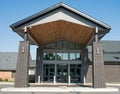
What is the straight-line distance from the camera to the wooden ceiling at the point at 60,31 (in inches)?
838

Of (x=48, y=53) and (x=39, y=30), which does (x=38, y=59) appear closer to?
(x=48, y=53)

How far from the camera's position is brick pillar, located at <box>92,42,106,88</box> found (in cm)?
1942

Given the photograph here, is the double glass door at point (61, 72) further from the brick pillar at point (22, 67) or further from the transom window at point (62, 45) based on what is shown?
the brick pillar at point (22, 67)

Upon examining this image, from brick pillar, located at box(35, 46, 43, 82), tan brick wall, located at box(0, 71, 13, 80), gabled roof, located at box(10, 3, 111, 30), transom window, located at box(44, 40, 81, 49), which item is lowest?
tan brick wall, located at box(0, 71, 13, 80)

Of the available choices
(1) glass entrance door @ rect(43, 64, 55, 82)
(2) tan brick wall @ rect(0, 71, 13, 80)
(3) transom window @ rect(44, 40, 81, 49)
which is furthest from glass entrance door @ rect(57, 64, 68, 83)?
(2) tan brick wall @ rect(0, 71, 13, 80)

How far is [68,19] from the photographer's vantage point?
20.4m

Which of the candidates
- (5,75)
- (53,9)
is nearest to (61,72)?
(53,9)

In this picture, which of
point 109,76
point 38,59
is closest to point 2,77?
point 38,59

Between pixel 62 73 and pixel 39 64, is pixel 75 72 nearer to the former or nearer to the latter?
pixel 62 73

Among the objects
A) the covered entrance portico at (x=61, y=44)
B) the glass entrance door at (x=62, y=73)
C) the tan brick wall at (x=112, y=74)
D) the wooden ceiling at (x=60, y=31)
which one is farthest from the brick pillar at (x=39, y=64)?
the tan brick wall at (x=112, y=74)

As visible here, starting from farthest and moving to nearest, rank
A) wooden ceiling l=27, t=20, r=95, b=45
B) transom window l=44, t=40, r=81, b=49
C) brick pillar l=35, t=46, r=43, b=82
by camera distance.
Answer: transom window l=44, t=40, r=81, b=49 < brick pillar l=35, t=46, r=43, b=82 < wooden ceiling l=27, t=20, r=95, b=45

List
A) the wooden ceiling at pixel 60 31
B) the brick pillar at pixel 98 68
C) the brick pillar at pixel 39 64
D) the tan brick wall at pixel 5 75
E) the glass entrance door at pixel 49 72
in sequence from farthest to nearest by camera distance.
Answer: the tan brick wall at pixel 5 75 < the glass entrance door at pixel 49 72 < the brick pillar at pixel 39 64 < the wooden ceiling at pixel 60 31 < the brick pillar at pixel 98 68

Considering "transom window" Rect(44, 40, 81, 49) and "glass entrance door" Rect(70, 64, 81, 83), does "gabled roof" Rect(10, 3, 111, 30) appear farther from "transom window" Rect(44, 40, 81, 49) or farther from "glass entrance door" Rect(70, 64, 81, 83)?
"glass entrance door" Rect(70, 64, 81, 83)

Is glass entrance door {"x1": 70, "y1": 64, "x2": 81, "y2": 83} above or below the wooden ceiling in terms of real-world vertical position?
below
